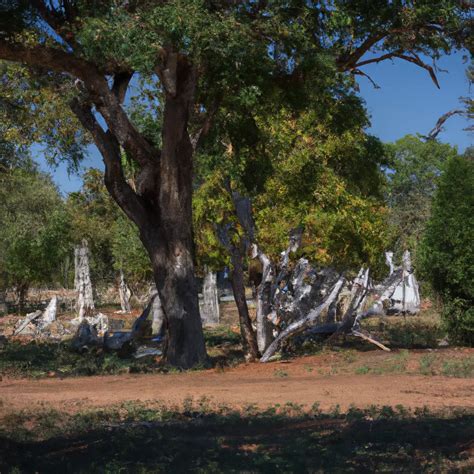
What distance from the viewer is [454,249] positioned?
54.9 feet

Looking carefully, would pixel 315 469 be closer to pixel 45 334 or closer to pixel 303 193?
pixel 303 193

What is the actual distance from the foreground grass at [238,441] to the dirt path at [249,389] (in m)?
0.90

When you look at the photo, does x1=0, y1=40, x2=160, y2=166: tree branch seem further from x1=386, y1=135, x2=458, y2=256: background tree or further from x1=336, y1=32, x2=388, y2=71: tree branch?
x1=386, y1=135, x2=458, y2=256: background tree

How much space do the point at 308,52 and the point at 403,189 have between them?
1826 inches

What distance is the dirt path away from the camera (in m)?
10.3

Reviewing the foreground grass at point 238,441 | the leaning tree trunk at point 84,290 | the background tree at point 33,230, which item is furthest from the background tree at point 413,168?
the foreground grass at point 238,441

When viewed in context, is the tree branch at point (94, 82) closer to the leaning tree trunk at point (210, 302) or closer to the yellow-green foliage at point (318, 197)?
the yellow-green foliage at point (318, 197)

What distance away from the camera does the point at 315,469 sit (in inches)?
239

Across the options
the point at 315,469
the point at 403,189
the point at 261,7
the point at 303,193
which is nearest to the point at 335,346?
the point at 303,193

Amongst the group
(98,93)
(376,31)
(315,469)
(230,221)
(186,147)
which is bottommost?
(315,469)

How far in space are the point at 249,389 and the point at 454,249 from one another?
22.1ft

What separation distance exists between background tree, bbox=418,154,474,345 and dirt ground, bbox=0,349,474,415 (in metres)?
2.62

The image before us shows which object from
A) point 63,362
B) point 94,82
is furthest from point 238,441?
point 63,362

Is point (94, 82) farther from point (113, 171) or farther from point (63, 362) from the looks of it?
point (63, 362)
